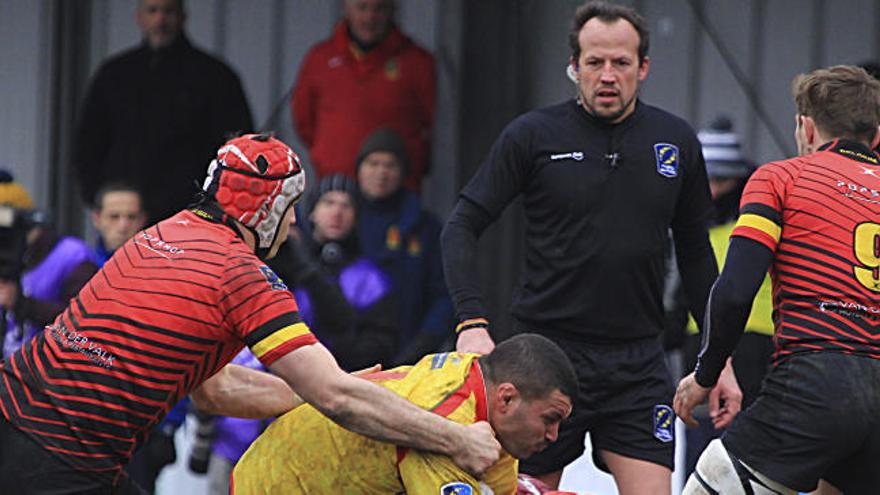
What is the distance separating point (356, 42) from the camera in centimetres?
831

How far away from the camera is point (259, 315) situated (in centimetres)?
422

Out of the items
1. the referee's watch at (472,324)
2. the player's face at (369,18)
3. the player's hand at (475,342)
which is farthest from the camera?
the player's face at (369,18)

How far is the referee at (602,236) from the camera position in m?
5.25

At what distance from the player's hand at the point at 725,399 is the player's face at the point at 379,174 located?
2.86m

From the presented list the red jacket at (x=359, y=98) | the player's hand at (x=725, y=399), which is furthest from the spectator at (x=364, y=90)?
the player's hand at (x=725, y=399)

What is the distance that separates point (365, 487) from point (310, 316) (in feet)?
9.35

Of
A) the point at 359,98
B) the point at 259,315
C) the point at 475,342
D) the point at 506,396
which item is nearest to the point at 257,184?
the point at 259,315

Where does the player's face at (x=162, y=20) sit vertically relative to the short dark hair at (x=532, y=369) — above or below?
above

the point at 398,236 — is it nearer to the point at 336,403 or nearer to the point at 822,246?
the point at 822,246

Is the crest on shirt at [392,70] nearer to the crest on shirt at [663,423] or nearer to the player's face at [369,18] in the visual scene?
the player's face at [369,18]

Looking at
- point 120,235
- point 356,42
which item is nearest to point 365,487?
point 120,235

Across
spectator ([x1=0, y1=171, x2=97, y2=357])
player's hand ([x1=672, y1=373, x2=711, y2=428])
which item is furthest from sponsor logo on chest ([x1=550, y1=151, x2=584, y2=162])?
spectator ([x1=0, y1=171, x2=97, y2=357])

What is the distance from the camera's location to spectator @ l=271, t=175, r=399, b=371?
7047mm

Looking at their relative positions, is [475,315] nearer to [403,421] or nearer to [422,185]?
[403,421]
